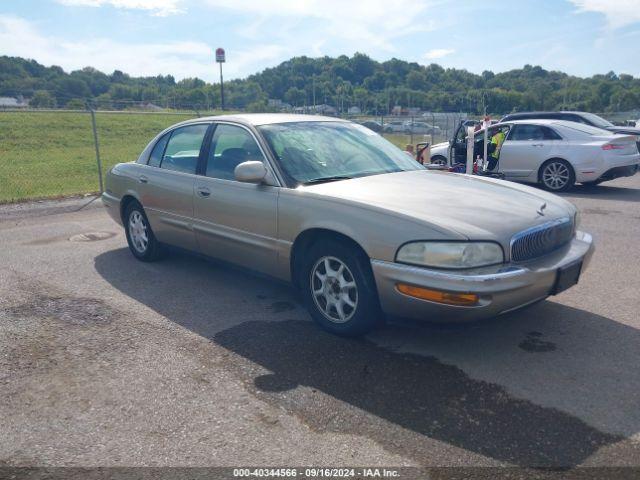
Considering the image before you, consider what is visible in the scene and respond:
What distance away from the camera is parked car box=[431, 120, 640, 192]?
11.0 meters

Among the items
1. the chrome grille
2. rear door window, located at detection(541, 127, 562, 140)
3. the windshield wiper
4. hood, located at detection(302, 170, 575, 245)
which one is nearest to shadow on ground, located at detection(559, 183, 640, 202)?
rear door window, located at detection(541, 127, 562, 140)

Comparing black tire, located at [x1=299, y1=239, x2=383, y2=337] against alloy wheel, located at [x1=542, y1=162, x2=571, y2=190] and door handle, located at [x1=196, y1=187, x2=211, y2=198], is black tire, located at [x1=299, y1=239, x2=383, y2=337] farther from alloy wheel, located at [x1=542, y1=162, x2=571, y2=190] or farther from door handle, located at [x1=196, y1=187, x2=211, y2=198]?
alloy wheel, located at [x1=542, y1=162, x2=571, y2=190]

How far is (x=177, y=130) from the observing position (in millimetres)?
5848

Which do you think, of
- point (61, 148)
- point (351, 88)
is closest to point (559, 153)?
point (61, 148)

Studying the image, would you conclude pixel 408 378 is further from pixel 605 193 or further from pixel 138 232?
pixel 605 193

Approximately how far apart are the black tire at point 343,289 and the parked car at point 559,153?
819 cm

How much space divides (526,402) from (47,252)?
5817 mm

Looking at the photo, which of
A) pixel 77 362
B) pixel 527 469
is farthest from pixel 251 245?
pixel 527 469

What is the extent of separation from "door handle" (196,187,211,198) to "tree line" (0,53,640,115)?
73.6 feet

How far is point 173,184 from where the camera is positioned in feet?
18.1

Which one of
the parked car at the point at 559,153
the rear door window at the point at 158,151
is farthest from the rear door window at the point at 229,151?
the parked car at the point at 559,153

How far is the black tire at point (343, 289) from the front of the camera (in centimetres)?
385

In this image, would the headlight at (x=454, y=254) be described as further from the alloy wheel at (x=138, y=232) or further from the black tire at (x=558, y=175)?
the black tire at (x=558, y=175)

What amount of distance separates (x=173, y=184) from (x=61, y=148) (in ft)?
74.4
